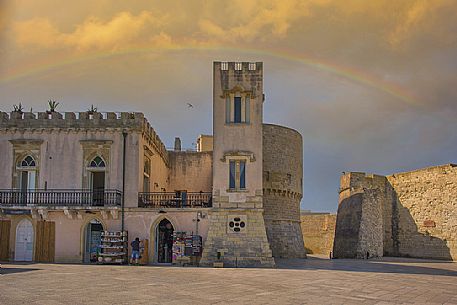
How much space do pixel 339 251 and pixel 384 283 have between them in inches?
906

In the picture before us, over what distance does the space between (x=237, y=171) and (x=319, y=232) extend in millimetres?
26724

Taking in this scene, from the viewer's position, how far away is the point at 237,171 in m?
27.7

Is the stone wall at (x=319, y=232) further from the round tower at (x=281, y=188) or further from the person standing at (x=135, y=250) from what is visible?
the person standing at (x=135, y=250)

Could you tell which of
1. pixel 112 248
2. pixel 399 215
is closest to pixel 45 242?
pixel 112 248

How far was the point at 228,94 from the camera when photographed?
28.2 m

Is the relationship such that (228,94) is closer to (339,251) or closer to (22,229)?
(22,229)

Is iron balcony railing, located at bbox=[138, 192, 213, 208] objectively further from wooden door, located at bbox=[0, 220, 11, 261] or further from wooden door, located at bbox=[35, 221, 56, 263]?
wooden door, located at bbox=[0, 220, 11, 261]

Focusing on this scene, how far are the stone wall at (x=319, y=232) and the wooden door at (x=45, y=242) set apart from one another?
28.1m

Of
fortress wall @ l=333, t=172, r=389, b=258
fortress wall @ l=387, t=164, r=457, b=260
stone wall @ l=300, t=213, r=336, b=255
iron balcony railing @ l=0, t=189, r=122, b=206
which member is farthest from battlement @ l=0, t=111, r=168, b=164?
stone wall @ l=300, t=213, r=336, b=255

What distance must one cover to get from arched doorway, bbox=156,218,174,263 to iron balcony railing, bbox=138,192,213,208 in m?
1.12

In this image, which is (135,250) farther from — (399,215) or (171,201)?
(399,215)

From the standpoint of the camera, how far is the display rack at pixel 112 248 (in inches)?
1054

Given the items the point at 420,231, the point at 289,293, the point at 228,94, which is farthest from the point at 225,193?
the point at 420,231

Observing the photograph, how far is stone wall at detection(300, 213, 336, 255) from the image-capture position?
50.1 meters
